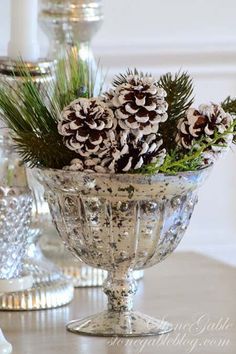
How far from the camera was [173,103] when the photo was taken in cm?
106

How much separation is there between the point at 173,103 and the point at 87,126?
0.11 metres

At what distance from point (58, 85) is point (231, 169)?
67 centimetres

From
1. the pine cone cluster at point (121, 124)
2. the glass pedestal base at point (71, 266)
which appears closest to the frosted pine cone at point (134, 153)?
the pine cone cluster at point (121, 124)

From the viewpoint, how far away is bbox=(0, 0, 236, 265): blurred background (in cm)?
163

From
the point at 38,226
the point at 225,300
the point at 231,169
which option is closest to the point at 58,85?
the point at 38,226

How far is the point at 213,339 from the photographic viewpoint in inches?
42.2

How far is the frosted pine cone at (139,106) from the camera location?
3.26 ft

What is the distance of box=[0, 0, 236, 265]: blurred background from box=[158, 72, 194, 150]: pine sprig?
53cm

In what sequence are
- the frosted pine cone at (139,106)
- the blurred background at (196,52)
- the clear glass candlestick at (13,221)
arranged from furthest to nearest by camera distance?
the blurred background at (196,52) < the clear glass candlestick at (13,221) < the frosted pine cone at (139,106)

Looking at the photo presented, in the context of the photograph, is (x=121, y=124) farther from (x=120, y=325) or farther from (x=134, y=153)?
(x=120, y=325)

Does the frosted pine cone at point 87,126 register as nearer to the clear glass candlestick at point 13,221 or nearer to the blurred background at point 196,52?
the clear glass candlestick at point 13,221

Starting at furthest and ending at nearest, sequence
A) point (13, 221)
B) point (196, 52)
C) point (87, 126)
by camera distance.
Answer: point (196, 52), point (13, 221), point (87, 126)

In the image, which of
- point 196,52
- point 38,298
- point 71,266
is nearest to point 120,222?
point 38,298

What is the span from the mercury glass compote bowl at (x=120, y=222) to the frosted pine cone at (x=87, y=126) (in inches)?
1.5
